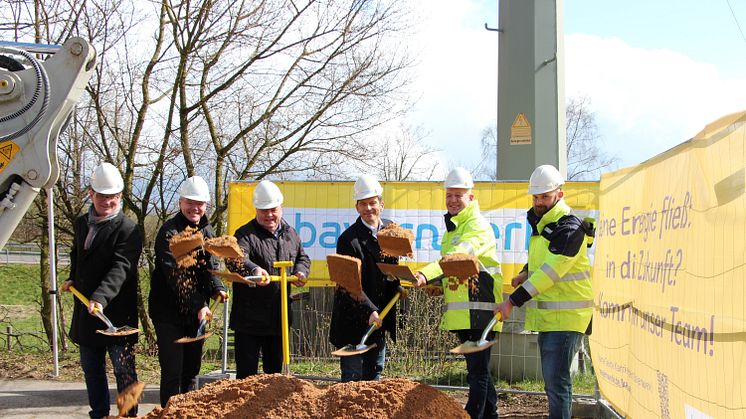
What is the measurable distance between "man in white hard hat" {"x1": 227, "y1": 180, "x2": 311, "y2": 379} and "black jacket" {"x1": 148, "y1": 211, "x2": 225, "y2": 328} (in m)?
0.27

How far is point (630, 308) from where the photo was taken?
186 inches

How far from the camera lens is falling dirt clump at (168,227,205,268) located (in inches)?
225

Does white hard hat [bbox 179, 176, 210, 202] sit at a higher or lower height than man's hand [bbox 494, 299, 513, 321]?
higher

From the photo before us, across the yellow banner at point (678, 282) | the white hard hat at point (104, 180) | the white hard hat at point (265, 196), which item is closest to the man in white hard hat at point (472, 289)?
the yellow banner at point (678, 282)

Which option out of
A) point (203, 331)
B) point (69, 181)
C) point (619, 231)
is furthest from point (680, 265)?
point (69, 181)

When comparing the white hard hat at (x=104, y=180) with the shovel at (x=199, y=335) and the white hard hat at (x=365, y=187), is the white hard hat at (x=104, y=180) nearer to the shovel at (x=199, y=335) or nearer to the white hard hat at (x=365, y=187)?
the shovel at (x=199, y=335)

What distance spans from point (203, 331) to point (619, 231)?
3182mm

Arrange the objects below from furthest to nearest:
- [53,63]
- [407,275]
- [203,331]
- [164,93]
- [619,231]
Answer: [164,93]
[203,331]
[407,275]
[619,231]
[53,63]

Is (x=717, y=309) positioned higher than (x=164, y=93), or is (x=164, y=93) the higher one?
(x=164, y=93)

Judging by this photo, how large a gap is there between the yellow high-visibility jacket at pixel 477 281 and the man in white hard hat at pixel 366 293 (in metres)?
0.48

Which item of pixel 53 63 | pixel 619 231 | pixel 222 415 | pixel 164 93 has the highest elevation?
pixel 164 93

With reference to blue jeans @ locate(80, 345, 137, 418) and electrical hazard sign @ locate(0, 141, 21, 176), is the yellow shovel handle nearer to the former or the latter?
blue jeans @ locate(80, 345, 137, 418)

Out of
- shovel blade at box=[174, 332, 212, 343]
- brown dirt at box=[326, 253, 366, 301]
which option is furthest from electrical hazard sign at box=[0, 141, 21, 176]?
brown dirt at box=[326, 253, 366, 301]

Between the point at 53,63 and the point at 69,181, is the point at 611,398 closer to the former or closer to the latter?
the point at 53,63
